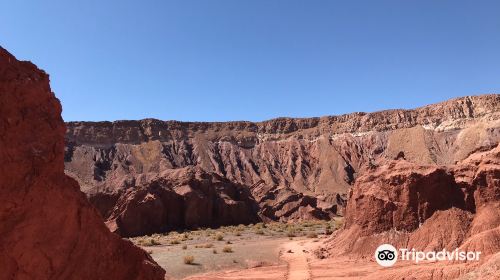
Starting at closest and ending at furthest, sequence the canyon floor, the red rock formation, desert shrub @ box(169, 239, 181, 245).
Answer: the canyon floor < desert shrub @ box(169, 239, 181, 245) < the red rock formation

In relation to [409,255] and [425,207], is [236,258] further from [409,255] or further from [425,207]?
[425,207]

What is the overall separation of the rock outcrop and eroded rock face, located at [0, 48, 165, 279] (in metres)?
71.3

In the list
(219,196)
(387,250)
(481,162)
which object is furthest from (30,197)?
(219,196)

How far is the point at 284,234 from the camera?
44312 mm

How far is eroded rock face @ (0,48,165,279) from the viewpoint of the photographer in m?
8.08

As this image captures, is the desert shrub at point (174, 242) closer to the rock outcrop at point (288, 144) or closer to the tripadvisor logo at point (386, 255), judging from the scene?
the tripadvisor logo at point (386, 255)

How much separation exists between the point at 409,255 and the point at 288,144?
92107mm

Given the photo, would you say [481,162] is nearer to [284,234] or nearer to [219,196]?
[284,234]

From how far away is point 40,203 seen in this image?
336 inches

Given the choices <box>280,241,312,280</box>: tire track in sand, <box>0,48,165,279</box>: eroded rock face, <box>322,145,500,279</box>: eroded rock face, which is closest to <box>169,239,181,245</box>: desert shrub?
<box>280,241,312,280</box>: tire track in sand

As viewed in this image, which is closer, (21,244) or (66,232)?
(21,244)

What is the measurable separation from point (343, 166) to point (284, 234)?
59561 millimetres

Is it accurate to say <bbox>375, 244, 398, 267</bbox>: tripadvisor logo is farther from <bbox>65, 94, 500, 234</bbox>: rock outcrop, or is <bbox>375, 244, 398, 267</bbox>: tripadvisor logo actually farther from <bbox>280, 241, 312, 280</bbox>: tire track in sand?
<bbox>65, 94, 500, 234</bbox>: rock outcrop

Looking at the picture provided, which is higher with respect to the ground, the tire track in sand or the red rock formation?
the red rock formation
